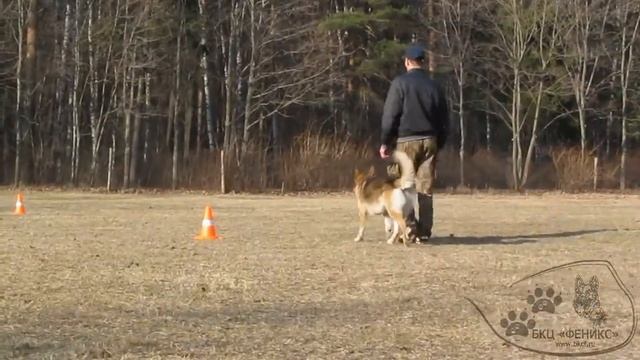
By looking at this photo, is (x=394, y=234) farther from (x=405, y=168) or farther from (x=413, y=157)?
(x=413, y=157)

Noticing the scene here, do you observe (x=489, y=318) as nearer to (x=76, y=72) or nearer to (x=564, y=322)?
(x=564, y=322)

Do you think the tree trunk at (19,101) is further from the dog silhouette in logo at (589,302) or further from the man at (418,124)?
the dog silhouette in logo at (589,302)

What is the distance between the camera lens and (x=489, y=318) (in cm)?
595

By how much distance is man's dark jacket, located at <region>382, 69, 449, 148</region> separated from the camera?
33.2 ft

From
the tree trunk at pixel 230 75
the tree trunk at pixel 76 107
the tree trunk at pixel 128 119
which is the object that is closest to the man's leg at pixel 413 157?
the tree trunk at pixel 128 119

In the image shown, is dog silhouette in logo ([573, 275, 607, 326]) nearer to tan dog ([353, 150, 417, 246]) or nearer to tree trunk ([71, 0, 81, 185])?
tan dog ([353, 150, 417, 246])

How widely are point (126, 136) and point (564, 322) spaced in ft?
111

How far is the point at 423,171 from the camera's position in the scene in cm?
1034

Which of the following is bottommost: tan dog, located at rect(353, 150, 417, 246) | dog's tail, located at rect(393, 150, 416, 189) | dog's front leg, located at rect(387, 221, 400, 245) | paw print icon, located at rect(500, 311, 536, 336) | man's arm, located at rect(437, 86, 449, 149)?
paw print icon, located at rect(500, 311, 536, 336)

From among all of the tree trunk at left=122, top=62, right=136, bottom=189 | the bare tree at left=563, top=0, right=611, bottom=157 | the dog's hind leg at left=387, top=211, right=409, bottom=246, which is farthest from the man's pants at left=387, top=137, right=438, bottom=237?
the bare tree at left=563, top=0, right=611, bottom=157

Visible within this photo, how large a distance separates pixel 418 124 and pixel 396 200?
96cm

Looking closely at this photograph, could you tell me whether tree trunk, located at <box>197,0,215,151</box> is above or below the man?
above

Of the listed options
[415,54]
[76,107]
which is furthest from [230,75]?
[415,54]

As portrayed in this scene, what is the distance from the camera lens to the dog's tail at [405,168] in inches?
397
